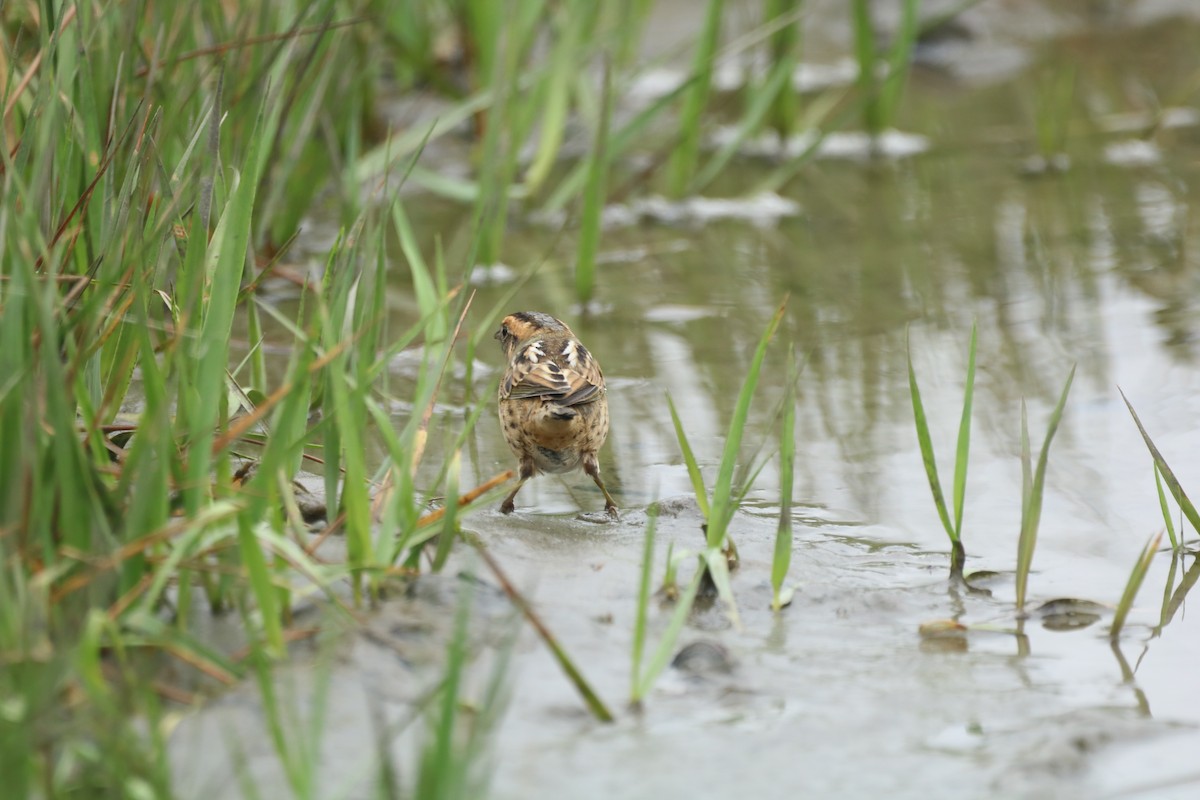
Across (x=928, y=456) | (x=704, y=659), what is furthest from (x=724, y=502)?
(x=928, y=456)

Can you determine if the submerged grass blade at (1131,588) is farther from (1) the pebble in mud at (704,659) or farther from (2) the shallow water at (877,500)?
(1) the pebble in mud at (704,659)

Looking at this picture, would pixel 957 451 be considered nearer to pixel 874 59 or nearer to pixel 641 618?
pixel 641 618

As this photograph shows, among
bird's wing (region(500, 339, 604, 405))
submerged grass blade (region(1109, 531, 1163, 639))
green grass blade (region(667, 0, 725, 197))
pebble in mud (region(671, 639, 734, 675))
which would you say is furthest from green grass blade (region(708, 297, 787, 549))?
green grass blade (region(667, 0, 725, 197))

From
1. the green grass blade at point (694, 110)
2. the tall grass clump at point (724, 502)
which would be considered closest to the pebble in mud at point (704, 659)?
the tall grass clump at point (724, 502)

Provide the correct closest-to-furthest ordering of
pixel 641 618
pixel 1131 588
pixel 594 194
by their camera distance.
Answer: pixel 641 618 → pixel 1131 588 → pixel 594 194

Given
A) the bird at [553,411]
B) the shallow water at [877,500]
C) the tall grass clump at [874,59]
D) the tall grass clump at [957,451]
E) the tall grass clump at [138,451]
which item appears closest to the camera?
the tall grass clump at [138,451]

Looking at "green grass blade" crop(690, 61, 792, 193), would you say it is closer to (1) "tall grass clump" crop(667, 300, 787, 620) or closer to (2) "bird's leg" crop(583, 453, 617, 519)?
(2) "bird's leg" crop(583, 453, 617, 519)
